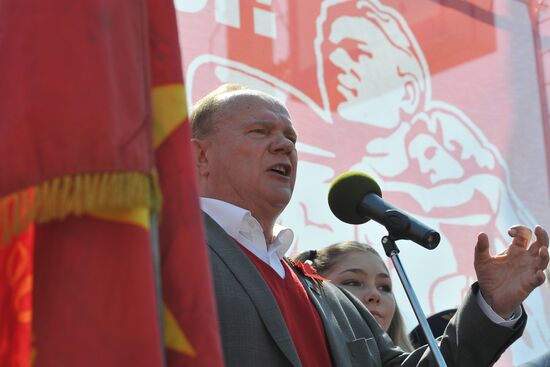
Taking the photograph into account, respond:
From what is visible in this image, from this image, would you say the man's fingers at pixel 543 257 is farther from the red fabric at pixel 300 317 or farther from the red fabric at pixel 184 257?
the red fabric at pixel 184 257

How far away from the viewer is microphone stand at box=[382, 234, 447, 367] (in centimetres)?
184

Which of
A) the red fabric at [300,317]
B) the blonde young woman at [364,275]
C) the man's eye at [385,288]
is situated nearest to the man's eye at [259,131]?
the red fabric at [300,317]

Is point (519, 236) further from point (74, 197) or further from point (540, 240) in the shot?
point (74, 197)

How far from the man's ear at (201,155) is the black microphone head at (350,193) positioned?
42 centimetres

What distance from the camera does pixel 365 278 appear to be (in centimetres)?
346

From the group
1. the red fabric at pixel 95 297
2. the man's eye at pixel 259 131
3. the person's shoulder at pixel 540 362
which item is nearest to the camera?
the red fabric at pixel 95 297

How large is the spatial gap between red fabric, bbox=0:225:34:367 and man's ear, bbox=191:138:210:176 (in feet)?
3.86

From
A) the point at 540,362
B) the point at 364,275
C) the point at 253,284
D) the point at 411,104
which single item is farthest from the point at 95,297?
the point at 411,104

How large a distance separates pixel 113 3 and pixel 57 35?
0.30ft

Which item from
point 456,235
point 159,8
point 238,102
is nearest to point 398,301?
point 456,235

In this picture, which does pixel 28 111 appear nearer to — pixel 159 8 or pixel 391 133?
pixel 159 8

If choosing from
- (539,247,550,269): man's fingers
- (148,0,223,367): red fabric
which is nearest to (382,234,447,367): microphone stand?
(539,247,550,269): man's fingers

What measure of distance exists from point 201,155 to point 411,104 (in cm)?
183

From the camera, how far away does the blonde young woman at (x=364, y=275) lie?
3412mm
